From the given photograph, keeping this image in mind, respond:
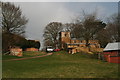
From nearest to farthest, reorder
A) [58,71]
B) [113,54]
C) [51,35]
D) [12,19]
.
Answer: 1. [58,71]
2. [113,54]
3. [12,19]
4. [51,35]

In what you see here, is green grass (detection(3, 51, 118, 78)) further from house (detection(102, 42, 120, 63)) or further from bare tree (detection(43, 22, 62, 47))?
bare tree (detection(43, 22, 62, 47))

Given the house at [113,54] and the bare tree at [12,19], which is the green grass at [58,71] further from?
the bare tree at [12,19]

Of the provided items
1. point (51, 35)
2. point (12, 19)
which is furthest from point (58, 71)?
point (51, 35)

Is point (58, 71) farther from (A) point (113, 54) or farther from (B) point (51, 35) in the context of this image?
(B) point (51, 35)

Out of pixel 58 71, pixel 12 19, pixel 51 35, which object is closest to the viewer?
pixel 58 71

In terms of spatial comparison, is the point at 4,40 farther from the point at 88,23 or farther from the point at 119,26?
the point at 119,26

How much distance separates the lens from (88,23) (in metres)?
41.2

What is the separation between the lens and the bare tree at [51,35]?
6019cm

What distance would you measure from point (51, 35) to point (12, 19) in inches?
Result: 1090

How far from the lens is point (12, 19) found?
33875 mm

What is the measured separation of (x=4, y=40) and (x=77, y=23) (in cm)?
2038

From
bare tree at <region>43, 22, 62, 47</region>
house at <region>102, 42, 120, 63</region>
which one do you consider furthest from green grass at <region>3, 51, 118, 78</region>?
bare tree at <region>43, 22, 62, 47</region>

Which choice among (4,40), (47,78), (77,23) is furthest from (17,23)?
(47,78)

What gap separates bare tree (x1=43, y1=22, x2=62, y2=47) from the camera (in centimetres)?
6019
